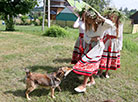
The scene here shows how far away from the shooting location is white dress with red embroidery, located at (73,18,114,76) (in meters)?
3.77

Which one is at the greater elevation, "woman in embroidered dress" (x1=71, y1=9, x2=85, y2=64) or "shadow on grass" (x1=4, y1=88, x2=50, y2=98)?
"woman in embroidered dress" (x1=71, y1=9, x2=85, y2=64)

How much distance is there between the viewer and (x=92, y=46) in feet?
13.6

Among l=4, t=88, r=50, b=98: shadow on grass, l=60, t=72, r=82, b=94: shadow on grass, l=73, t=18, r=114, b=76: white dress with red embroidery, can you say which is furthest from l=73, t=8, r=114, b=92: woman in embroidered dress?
l=4, t=88, r=50, b=98: shadow on grass

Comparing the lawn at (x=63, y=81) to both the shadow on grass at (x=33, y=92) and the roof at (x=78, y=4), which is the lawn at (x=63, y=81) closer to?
the shadow on grass at (x=33, y=92)

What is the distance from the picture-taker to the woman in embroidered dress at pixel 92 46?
378cm

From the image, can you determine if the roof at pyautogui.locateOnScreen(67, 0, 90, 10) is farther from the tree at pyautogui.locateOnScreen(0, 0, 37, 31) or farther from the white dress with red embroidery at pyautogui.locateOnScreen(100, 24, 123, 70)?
the tree at pyautogui.locateOnScreen(0, 0, 37, 31)

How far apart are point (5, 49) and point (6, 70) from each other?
125 inches

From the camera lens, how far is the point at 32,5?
16.9 m

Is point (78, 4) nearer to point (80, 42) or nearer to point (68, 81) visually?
point (80, 42)

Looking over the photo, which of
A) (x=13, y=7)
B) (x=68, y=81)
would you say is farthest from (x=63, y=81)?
(x=13, y=7)

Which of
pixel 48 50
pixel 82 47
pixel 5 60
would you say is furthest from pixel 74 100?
pixel 48 50

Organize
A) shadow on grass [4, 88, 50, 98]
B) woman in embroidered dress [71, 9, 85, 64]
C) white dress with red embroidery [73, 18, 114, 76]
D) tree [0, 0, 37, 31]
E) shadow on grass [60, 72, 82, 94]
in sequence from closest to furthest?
white dress with red embroidery [73, 18, 114, 76] → shadow on grass [4, 88, 50, 98] → shadow on grass [60, 72, 82, 94] → woman in embroidered dress [71, 9, 85, 64] → tree [0, 0, 37, 31]

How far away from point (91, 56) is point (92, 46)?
0.36 meters

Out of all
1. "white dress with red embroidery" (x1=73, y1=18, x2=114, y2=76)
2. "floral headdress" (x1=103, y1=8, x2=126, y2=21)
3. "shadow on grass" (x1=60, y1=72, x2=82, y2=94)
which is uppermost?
"floral headdress" (x1=103, y1=8, x2=126, y2=21)
